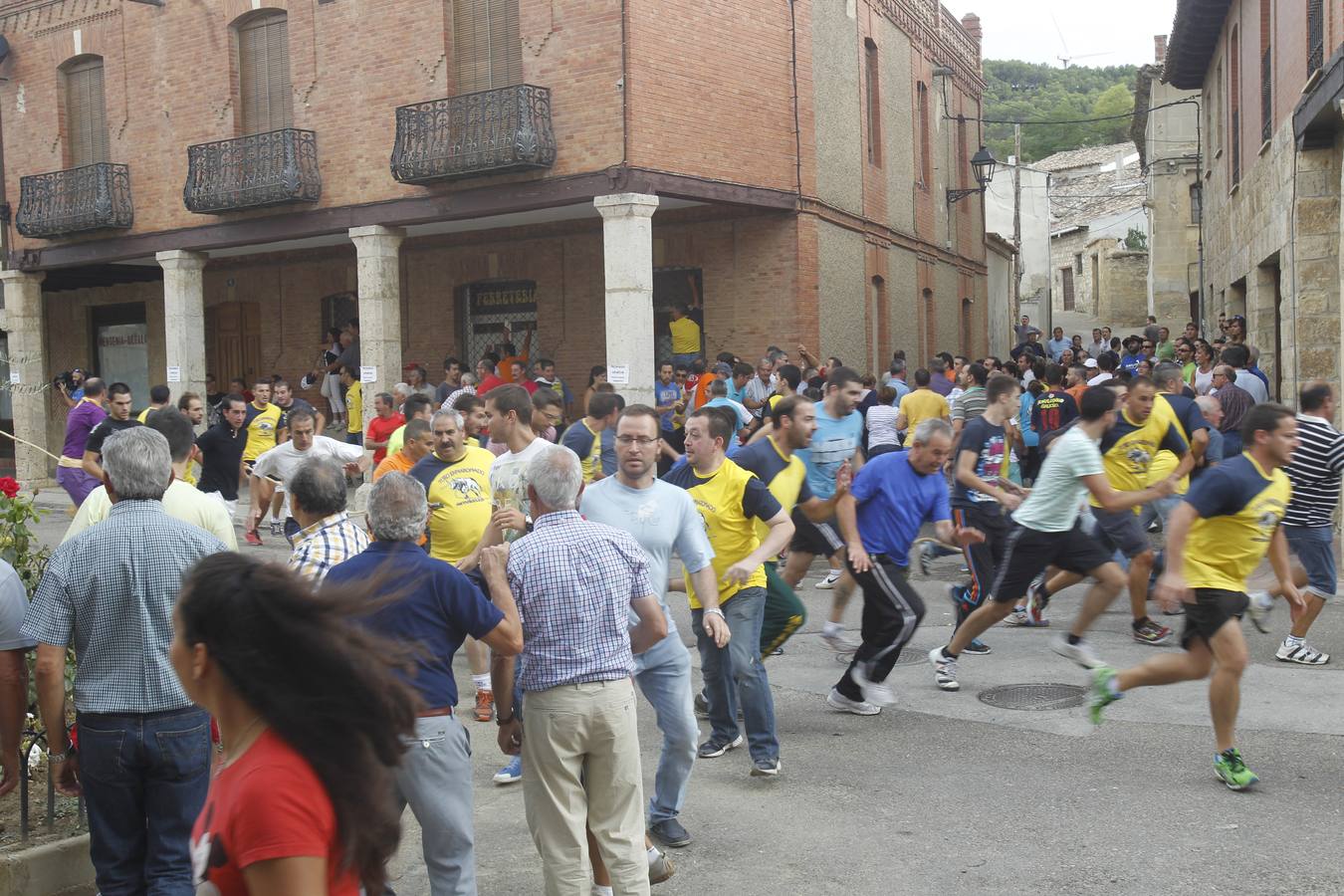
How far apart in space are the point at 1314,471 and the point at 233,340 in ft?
75.4

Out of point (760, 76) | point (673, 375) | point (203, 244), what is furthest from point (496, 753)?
point (203, 244)

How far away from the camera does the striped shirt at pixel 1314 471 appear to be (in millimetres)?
8406

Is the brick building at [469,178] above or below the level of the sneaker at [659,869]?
above

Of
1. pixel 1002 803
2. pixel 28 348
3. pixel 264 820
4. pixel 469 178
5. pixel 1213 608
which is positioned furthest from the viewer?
pixel 28 348

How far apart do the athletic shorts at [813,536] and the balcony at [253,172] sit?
14.5 metres

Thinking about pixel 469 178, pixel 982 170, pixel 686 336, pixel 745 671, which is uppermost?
pixel 982 170

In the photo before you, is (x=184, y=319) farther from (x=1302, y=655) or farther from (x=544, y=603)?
(x=544, y=603)

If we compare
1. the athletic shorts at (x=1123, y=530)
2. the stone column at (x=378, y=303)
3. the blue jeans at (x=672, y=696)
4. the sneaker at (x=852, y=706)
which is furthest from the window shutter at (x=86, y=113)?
the blue jeans at (x=672, y=696)

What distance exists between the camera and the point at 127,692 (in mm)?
4070

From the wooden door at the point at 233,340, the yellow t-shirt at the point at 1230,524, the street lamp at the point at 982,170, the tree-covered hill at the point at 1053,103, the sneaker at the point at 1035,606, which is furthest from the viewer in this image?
the tree-covered hill at the point at 1053,103

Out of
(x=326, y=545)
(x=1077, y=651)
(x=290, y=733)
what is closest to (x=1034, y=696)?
(x=1077, y=651)

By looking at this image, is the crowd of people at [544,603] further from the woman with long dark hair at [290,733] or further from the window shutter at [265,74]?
the window shutter at [265,74]

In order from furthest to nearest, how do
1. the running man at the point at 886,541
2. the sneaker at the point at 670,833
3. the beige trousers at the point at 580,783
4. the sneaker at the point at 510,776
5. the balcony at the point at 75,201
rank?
the balcony at the point at 75,201
the running man at the point at 886,541
the sneaker at the point at 510,776
the sneaker at the point at 670,833
the beige trousers at the point at 580,783

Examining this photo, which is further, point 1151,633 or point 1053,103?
point 1053,103
